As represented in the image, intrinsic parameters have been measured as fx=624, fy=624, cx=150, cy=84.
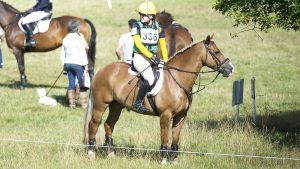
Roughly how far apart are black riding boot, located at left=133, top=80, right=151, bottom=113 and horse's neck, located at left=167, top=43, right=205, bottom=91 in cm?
52

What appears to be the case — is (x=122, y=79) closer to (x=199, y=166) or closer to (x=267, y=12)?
(x=199, y=166)

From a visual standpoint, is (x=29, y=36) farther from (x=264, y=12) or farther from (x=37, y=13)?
(x=264, y=12)

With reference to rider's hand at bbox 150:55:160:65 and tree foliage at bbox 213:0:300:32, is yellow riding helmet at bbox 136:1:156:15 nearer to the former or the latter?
rider's hand at bbox 150:55:160:65

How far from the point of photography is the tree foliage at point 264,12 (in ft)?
37.2

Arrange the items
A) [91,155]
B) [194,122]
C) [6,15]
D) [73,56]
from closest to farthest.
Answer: [91,155] < [194,122] < [73,56] < [6,15]

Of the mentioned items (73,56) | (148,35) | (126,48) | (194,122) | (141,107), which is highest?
(148,35)

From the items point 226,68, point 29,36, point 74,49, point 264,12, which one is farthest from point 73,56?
point 226,68

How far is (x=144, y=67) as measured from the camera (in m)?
10.3

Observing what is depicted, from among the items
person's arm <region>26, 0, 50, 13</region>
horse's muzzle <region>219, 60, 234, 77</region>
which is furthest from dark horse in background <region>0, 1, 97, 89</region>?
horse's muzzle <region>219, 60, 234, 77</region>

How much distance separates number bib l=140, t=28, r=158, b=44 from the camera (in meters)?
10.3

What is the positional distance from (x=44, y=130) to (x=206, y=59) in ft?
16.3

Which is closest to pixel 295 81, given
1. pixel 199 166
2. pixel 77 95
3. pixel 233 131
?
pixel 77 95

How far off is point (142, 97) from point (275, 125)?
543 centimetres

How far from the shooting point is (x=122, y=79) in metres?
10.8
